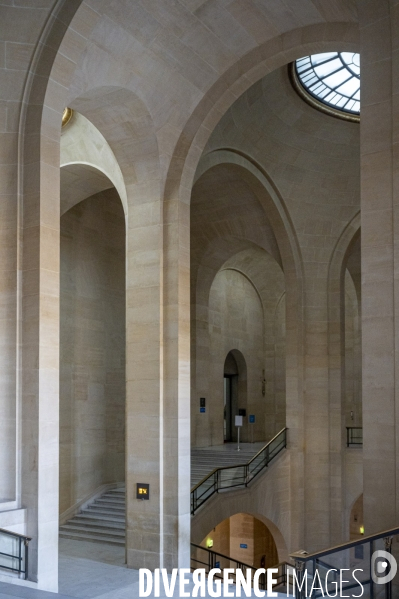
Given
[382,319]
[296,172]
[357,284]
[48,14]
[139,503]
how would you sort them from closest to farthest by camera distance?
[382,319] → [48,14] → [139,503] → [296,172] → [357,284]

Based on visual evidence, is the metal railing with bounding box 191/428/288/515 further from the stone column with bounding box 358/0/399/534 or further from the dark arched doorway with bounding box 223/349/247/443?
the dark arched doorway with bounding box 223/349/247/443

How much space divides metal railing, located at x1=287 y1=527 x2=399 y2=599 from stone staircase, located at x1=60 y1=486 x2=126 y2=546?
780cm

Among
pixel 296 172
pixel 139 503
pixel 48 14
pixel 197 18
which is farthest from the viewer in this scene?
pixel 296 172

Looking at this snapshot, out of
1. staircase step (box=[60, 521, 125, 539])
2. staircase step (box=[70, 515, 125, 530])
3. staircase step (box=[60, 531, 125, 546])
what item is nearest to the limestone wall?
staircase step (box=[70, 515, 125, 530])

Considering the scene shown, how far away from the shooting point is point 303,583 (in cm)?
664

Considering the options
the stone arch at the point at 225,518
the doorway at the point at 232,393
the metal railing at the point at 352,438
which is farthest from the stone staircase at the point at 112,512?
the doorway at the point at 232,393

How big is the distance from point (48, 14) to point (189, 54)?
2989 mm

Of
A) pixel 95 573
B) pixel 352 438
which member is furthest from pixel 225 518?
pixel 352 438

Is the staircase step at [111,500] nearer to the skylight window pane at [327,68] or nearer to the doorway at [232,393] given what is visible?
the doorway at [232,393]

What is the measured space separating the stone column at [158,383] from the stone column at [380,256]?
14.6 ft

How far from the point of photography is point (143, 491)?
12.0 m

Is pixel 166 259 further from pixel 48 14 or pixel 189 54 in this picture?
pixel 48 14

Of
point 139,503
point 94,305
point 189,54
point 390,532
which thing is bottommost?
point 139,503

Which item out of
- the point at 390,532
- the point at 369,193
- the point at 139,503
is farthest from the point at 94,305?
the point at 390,532
